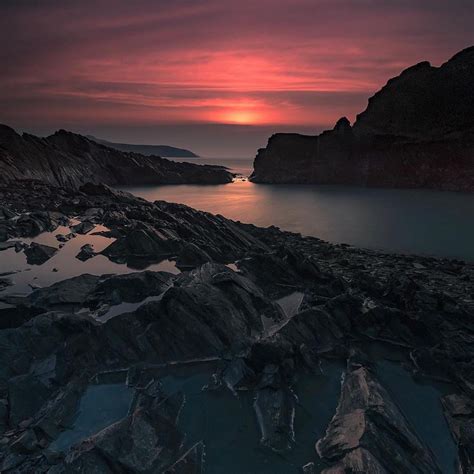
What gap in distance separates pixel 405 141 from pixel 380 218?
184ft

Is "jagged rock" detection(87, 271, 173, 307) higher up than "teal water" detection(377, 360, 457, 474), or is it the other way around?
"jagged rock" detection(87, 271, 173, 307)

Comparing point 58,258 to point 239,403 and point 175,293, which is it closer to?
point 175,293

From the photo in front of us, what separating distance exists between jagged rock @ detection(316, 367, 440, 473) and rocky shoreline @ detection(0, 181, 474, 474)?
3 centimetres

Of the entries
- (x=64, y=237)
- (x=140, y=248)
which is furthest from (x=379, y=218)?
(x=64, y=237)

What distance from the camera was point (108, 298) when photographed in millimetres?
17094

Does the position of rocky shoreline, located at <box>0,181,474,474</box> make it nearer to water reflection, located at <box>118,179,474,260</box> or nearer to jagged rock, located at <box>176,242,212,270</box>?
jagged rock, located at <box>176,242,212,270</box>

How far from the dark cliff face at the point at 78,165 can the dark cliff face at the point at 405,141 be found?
39.0 meters

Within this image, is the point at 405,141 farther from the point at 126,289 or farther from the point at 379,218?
the point at 126,289

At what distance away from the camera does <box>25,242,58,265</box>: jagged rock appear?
22812 millimetres

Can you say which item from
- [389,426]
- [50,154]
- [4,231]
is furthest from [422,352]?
[50,154]

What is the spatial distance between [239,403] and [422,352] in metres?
7.46

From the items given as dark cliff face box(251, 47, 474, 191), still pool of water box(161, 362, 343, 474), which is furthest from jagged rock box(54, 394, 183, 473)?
dark cliff face box(251, 47, 474, 191)

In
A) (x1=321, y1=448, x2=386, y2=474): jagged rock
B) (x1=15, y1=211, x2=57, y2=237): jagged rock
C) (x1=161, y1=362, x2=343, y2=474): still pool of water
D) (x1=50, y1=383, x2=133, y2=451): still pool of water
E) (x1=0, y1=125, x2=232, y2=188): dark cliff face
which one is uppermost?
(x1=0, y1=125, x2=232, y2=188): dark cliff face

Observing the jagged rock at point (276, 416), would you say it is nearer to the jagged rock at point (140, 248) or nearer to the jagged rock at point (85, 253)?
the jagged rock at point (140, 248)
